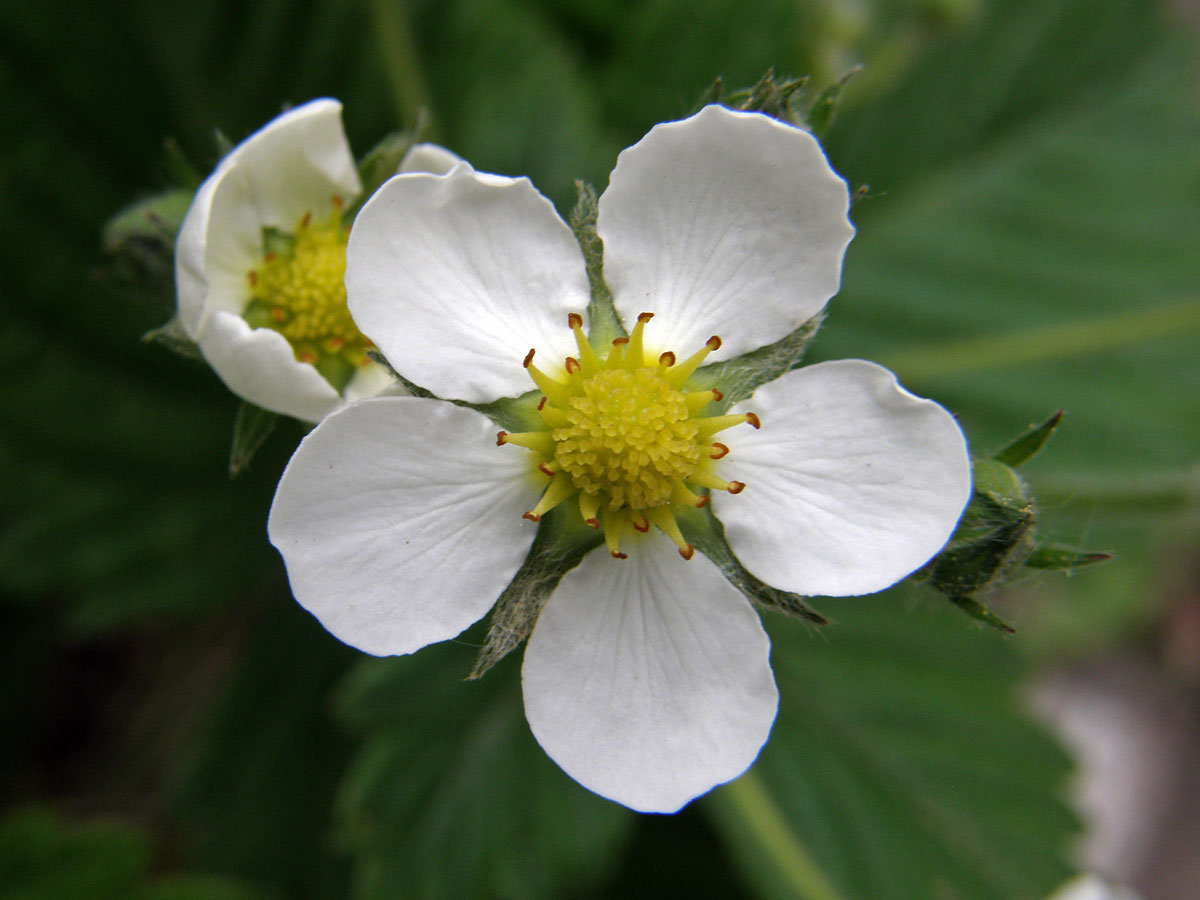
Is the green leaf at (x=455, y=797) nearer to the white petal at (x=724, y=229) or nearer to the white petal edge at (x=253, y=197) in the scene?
the white petal edge at (x=253, y=197)

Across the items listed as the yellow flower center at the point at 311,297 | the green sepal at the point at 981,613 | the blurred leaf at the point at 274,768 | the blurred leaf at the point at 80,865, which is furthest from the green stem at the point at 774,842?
the yellow flower center at the point at 311,297

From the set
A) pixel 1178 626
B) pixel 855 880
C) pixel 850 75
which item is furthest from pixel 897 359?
pixel 1178 626

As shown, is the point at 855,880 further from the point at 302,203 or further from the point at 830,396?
the point at 302,203

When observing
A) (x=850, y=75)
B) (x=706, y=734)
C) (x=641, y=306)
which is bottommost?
(x=706, y=734)

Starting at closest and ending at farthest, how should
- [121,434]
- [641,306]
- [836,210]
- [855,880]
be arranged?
[836,210], [641,306], [121,434], [855,880]

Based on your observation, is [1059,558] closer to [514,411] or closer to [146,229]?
[514,411]

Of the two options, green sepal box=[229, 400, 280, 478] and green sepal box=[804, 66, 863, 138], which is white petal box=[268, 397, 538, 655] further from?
green sepal box=[804, 66, 863, 138]

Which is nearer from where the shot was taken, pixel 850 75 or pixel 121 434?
pixel 850 75

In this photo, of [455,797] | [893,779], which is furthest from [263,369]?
[893,779]
